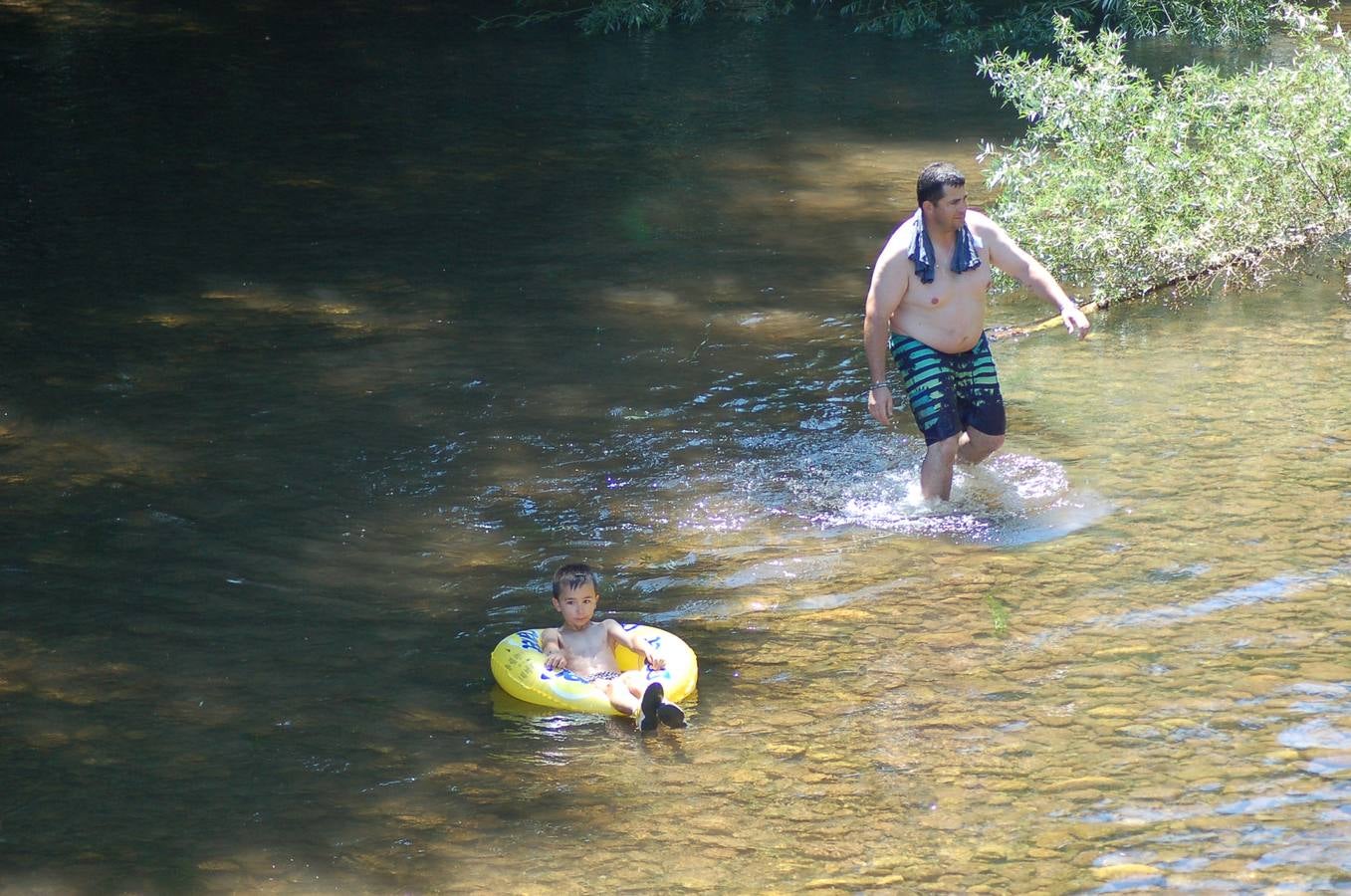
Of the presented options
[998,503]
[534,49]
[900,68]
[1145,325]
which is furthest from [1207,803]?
[534,49]

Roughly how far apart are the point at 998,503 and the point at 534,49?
15.8m

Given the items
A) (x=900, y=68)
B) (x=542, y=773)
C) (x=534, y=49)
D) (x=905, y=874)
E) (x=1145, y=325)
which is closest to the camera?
(x=905, y=874)

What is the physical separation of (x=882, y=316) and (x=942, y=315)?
270 millimetres

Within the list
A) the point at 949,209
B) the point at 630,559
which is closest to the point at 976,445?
the point at 949,209

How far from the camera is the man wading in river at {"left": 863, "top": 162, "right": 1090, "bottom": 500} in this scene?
6848mm

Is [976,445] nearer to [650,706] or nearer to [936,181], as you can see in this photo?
[936,181]

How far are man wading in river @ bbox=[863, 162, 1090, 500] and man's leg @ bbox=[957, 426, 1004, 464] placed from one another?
2cm

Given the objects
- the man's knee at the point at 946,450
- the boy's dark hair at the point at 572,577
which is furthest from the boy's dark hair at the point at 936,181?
the boy's dark hair at the point at 572,577

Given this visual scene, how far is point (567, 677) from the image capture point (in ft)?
19.1

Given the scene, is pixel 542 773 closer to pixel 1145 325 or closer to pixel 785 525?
pixel 785 525

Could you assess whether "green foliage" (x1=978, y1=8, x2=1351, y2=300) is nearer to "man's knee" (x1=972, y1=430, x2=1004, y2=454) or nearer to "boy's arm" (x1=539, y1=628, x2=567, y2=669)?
"man's knee" (x1=972, y1=430, x2=1004, y2=454)

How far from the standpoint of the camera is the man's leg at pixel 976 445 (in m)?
7.27

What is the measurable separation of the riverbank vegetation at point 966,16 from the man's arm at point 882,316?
1244 centimetres

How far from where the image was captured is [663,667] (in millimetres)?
5730
